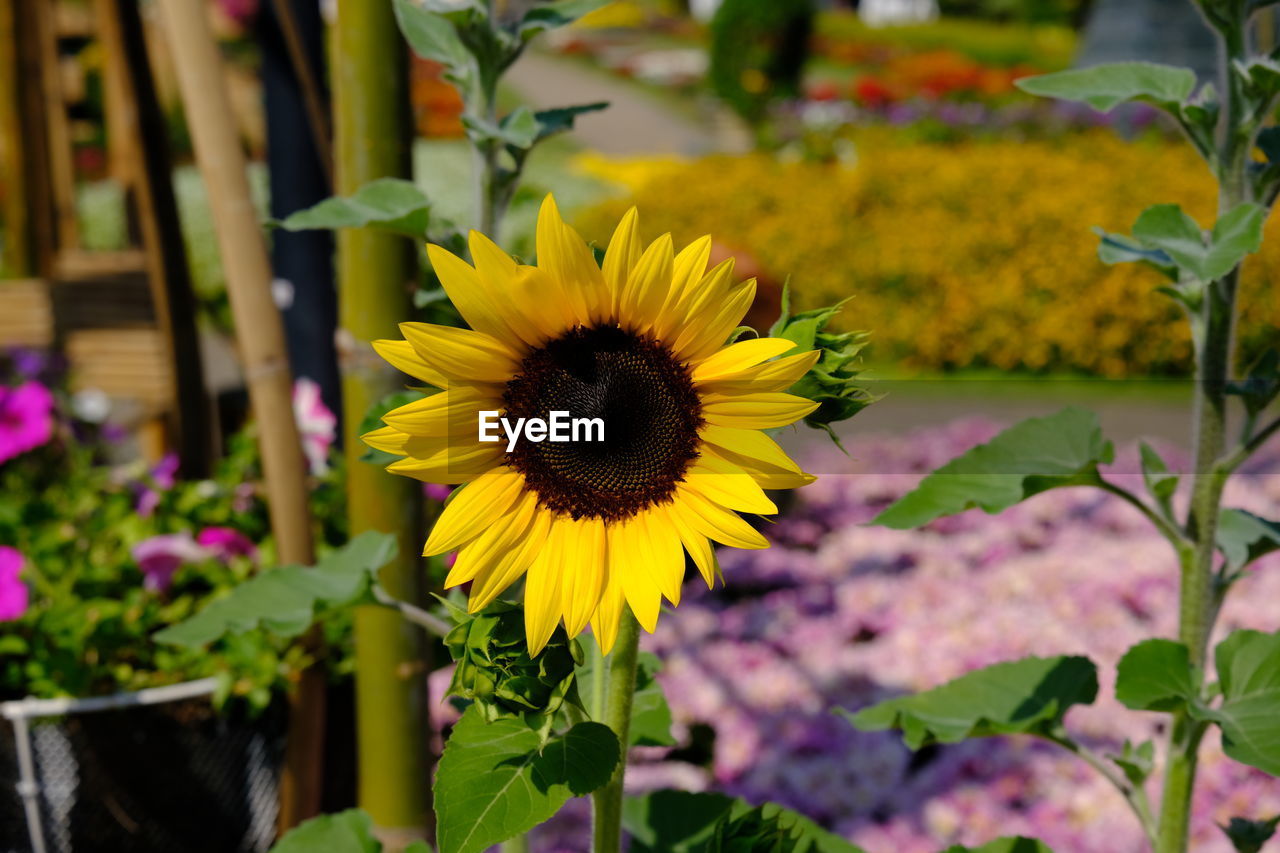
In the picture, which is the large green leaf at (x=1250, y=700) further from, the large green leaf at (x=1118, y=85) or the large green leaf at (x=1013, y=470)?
the large green leaf at (x=1118, y=85)

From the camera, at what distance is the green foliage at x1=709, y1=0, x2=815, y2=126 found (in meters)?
14.9

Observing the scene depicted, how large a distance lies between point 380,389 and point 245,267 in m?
0.34

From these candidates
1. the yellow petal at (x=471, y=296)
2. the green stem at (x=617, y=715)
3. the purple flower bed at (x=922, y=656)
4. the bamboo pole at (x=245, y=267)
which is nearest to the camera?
the yellow petal at (x=471, y=296)

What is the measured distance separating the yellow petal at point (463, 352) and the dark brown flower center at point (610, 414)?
18 mm

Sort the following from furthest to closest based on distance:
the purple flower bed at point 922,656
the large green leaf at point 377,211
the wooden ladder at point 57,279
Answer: the wooden ladder at point 57,279, the purple flower bed at point 922,656, the large green leaf at point 377,211

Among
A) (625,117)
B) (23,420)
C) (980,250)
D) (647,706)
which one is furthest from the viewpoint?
(625,117)

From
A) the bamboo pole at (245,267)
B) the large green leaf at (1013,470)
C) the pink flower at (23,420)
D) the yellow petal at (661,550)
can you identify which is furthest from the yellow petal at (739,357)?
Result: the pink flower at (23,420)

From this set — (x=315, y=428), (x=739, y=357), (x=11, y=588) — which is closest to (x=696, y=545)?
(x=739, y=357)

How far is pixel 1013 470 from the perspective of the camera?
1177 millimetres

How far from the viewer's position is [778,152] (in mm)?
12820

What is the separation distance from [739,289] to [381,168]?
0.74 meters

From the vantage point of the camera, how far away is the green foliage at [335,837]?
124 centimetres

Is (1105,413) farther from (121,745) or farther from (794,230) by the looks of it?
(121,745)

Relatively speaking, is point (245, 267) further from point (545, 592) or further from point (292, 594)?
point (545, 592)
